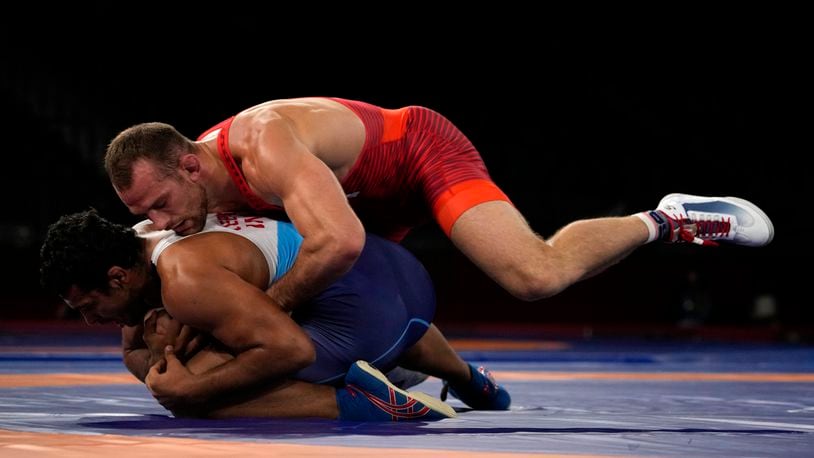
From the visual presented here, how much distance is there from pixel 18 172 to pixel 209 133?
415 inches

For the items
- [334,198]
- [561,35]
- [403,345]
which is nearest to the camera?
[334,198]

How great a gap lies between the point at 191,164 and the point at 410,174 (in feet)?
2.64

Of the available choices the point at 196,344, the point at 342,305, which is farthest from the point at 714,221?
the point at 196,344

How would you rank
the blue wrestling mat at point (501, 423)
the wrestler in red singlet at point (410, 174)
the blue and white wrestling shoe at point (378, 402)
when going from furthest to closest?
1. the wrestler in red singlet at point (410, 174)
2. the blue and white wrestling shoe at point (378, 402)
3. the blue wrestling mat at point (501, 423)

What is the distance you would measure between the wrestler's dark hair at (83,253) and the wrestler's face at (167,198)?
104 mm

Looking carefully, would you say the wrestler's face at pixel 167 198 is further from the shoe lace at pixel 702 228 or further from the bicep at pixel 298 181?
the shoe lace at pixel 702 228

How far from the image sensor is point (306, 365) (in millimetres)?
3236

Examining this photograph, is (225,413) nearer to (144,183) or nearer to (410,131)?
(144,183)

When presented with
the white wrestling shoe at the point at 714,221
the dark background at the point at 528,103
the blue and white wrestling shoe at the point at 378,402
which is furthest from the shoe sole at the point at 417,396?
the dark background at the point at 528,103

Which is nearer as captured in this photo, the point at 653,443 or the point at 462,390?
the point at 653,443

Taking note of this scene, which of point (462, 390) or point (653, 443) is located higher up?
point (653, 443)

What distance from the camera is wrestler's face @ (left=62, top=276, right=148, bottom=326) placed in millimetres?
3309

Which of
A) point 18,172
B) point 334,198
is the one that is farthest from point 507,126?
point 334,198

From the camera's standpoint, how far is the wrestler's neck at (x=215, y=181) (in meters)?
3.45
